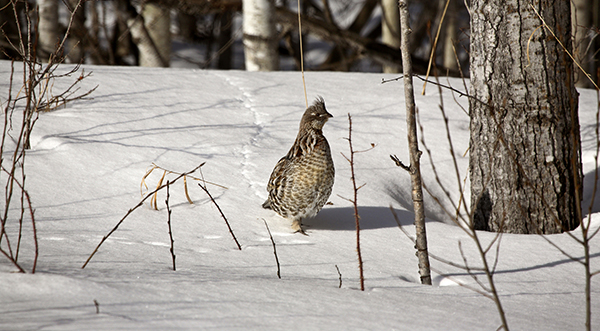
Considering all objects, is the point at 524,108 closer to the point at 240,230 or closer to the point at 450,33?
the point at 240,230

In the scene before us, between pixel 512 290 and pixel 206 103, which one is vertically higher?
pixel 206 103

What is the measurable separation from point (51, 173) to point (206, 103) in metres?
1.64

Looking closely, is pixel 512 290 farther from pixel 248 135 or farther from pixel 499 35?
pixel 248 135

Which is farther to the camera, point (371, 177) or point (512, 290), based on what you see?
point (371, 177)

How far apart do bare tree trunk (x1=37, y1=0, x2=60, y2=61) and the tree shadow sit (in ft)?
16.4

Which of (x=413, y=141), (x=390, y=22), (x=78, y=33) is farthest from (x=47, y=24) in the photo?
(x=413, y=141)

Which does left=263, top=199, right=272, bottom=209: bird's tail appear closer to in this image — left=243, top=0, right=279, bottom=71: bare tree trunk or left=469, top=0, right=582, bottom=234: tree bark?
left=469, top=0, right=582, bottom=234: tree bark

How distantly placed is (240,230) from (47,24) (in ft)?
18.8

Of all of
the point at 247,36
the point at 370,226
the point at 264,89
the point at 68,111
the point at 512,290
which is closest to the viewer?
the point at 512,290

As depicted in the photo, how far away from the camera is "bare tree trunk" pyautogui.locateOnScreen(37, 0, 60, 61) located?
7.10 metres

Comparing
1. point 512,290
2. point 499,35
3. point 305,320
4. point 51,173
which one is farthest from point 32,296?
point 499,35

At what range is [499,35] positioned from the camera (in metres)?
3.45

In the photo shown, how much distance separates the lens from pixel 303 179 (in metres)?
3.19

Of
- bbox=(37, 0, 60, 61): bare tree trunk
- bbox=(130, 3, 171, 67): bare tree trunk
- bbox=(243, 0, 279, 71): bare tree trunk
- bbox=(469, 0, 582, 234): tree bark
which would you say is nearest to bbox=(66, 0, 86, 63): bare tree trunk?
bbox=(130, 3, 171, 67): bare tree trunk
